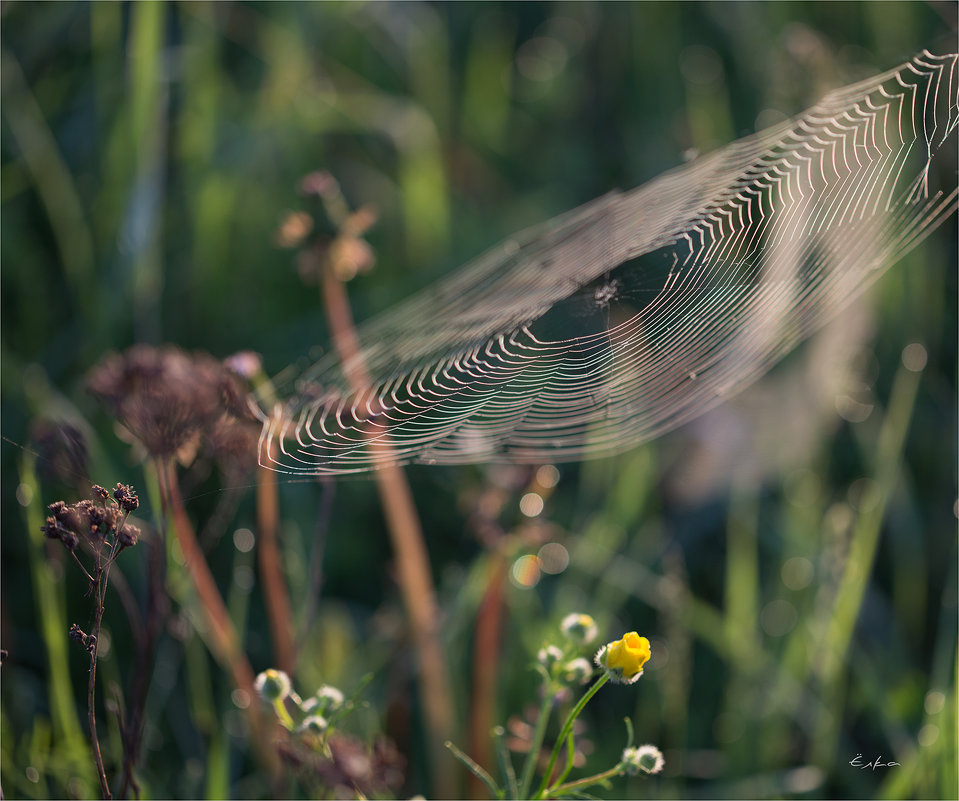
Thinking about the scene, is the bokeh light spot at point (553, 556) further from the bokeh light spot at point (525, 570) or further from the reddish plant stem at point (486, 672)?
the reddish plant stem at point (486, 672)

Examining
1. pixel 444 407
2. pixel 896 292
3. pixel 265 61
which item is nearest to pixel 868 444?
pixel 896 292

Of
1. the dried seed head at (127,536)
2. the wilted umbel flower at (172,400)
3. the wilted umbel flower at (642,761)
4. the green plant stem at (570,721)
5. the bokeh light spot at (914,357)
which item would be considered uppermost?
the wilted umbel flower at (172,400)

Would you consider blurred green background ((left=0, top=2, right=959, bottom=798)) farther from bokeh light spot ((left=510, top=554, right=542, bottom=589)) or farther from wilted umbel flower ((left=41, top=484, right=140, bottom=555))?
wilted umbel flower ((left=41, top=484, right=140, bottom=555))

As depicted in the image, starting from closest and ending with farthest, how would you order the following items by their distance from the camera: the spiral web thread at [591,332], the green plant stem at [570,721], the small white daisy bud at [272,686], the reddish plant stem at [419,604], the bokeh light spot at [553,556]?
the green plant stem at [570,721], the small white daisy bud at [272,686], the spiral web thread at [591,332], the reddish plant stem at [419,604], the bokeh light spot at [553,556]

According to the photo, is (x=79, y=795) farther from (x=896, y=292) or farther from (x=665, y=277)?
(x=896, y=292)

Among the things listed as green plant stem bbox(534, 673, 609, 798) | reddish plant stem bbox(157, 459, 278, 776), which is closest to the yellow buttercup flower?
green plant stem bbox(534, 673, 609, 798)

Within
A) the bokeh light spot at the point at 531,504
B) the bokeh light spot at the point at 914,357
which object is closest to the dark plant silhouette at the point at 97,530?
the bokeh light spot at the point at 531,504

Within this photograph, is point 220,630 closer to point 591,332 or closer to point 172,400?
point 172,400
